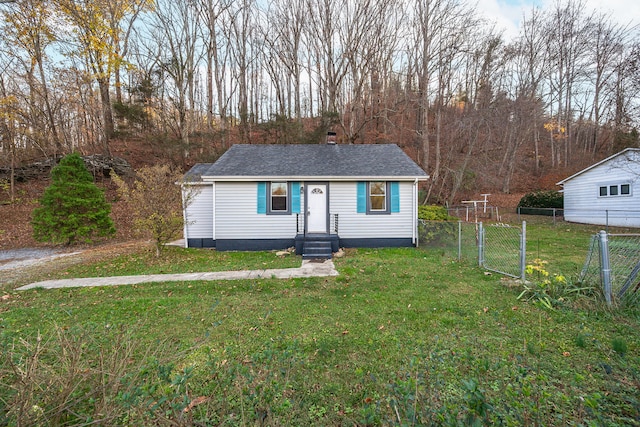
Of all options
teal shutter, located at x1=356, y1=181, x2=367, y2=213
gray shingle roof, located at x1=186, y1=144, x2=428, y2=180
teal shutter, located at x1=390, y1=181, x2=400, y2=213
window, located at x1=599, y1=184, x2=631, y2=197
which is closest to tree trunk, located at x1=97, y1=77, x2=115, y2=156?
gray shingle roof, located at x1=186, y1=144, x2=428, y2=180

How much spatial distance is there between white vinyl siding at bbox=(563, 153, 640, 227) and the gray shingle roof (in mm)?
10274

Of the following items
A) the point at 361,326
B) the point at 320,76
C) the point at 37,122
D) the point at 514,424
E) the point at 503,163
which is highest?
the point at 320,76

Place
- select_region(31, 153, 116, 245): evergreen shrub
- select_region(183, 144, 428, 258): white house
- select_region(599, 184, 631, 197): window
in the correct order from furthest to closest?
select_region(599, 184, 631, 197): window
select_region(31, 153, 116, 245): evergreen shrub
select_region(183, 144, 428, 258): white house

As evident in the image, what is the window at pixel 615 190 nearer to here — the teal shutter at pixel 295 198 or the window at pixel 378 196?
the window at pixel 378 196

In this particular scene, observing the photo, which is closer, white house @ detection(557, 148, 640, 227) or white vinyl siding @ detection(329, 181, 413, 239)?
white vinyl siding @ detection(329, 181, 413, 239)

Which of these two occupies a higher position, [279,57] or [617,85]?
[279,57]

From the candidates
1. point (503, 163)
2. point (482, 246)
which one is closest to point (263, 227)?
point (482, 246)

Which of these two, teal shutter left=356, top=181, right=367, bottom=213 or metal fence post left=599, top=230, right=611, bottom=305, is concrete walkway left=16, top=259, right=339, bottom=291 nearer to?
teal shutter left=356, top=181, right=367, bottom=213

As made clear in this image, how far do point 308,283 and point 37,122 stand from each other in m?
20.2

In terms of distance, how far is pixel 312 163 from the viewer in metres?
10.8

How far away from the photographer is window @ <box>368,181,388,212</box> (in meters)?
10.2

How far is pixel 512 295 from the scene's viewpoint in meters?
4.82

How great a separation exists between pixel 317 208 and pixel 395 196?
288 cm

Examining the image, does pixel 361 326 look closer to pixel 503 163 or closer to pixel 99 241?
pixel 99 241
